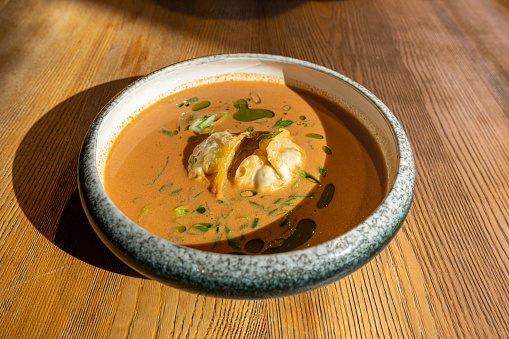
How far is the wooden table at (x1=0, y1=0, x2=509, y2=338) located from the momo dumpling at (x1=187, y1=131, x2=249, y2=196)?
0.30 meters

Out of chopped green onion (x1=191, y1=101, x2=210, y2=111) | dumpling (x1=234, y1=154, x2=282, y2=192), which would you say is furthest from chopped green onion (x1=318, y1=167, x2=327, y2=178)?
chopped green onion (x1=191, y1=101, x2=210, y2=111)

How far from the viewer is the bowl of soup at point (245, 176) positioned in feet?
2.30

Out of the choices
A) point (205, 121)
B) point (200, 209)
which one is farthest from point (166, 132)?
point (200, 209)

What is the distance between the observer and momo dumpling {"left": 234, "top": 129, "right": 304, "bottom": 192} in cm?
98

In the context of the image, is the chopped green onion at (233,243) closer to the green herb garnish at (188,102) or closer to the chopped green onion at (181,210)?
the chopped green onion at (181,210)

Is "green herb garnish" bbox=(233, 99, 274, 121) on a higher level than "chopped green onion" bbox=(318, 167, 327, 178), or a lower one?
lower

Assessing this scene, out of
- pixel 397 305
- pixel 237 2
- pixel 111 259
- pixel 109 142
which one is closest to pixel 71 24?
pixel 237 2

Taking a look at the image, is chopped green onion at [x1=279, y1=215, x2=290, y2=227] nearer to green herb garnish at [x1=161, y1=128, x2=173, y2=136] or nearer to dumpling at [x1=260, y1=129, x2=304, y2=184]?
dumpling at [x1=260, y1=129, x2=304, y2=184]

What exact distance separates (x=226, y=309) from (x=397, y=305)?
41 centimetres

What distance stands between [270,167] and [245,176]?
0.23 feet

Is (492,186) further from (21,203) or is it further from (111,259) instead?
(21,203)

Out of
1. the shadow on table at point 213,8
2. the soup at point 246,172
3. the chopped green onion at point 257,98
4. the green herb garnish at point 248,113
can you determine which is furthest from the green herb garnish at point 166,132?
the shadow on table at point 213,8

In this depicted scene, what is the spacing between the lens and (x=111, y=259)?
3.04 feet

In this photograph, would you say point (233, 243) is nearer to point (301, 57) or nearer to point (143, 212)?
point (143, 212)
